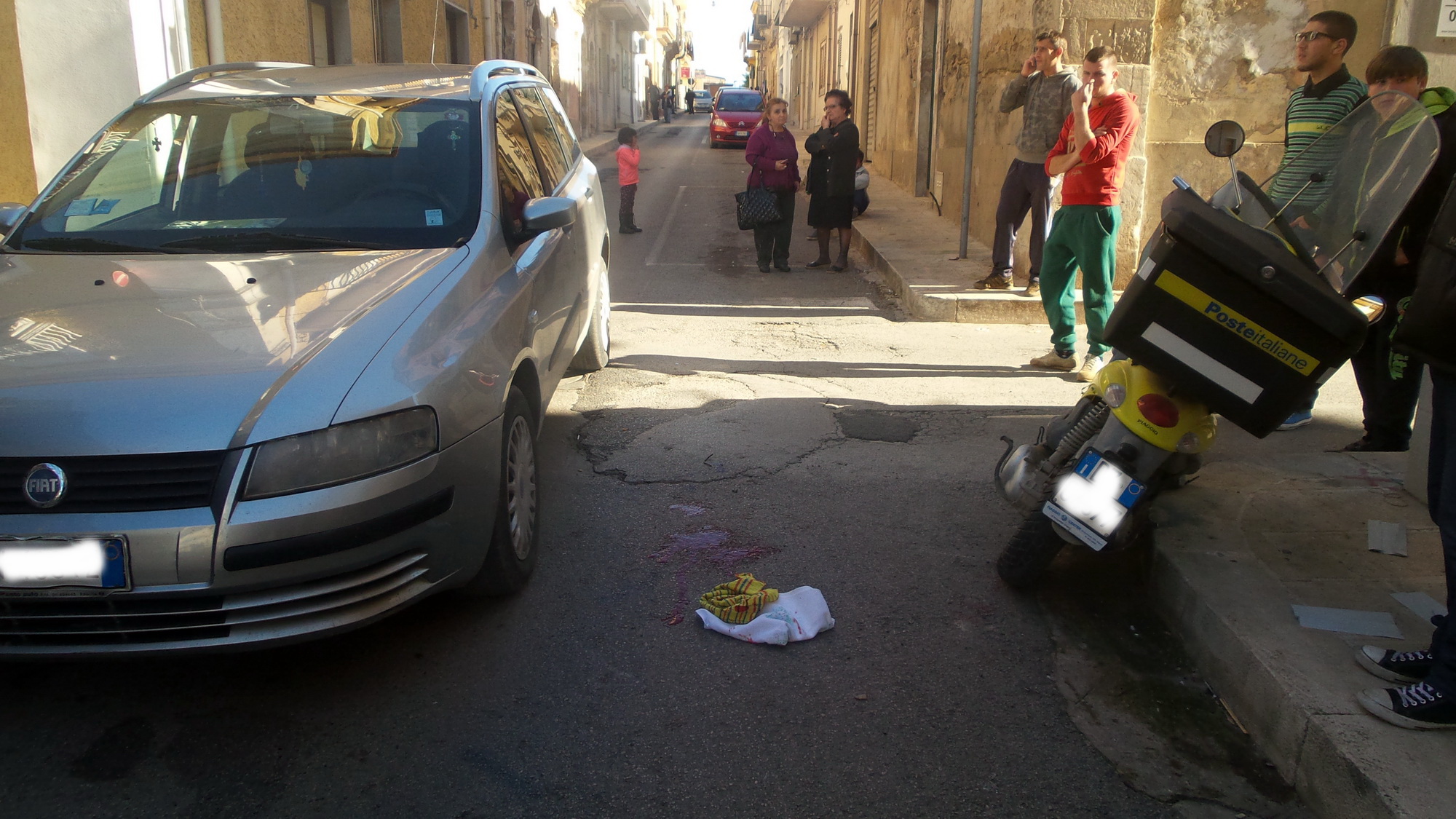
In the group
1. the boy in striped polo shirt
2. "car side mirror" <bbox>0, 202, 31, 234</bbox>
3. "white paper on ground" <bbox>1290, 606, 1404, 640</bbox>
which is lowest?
"white paper on ground" <bbox>1290, 606, 1404, 640</bbox>

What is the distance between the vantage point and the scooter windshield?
2963mm

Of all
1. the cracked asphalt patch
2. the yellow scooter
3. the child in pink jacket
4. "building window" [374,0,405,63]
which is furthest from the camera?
"building window" [374,0,405,63]

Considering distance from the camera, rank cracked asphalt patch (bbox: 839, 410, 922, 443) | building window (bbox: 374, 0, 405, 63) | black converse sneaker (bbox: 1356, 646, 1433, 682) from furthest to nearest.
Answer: building window (bbox: 374, 0, 405, 63)
cracked asphalt patch (bbox: 839, 410, 922, 443)
black converse sneaker (bbox: 1356, 646, 1433, 682)

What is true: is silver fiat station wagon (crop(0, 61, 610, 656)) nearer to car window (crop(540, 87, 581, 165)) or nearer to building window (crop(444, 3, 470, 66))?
car window (crop(540, 87, 581, 165))

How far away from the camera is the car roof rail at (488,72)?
440cm

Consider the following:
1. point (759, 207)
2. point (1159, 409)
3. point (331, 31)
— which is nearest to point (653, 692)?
point (1159, 409)

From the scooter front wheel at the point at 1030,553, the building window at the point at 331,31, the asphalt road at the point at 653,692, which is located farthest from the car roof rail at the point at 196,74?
the building window at the point at 331,31

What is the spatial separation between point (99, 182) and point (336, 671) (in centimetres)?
226

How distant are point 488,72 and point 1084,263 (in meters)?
3.46

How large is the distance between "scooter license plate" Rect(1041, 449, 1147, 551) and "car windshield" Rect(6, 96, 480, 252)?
2200mm

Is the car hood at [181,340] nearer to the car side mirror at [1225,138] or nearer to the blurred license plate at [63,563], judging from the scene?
the blurred license plate at [63,563]

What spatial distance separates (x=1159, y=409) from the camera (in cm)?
314

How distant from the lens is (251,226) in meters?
3.74

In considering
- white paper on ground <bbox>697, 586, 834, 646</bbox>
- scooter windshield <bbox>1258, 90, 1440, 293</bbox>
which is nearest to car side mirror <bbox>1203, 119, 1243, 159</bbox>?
scooter windshield <bbox>1258, 90, 1440, 293</bbox>
